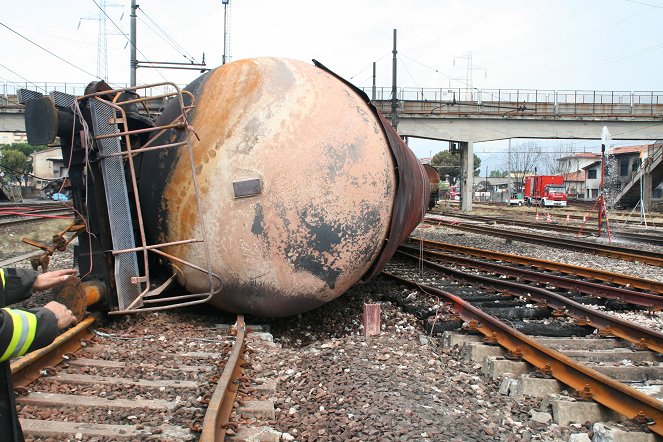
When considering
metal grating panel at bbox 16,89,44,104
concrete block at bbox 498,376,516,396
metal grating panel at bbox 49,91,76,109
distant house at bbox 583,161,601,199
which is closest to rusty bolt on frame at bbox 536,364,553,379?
concrete block at bbox 498,376,516,396

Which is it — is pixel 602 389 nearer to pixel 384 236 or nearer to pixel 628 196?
pixel 384 236

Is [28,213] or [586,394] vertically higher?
[28,213]

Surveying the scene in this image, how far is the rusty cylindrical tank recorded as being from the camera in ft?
16.1

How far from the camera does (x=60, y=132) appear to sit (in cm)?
492

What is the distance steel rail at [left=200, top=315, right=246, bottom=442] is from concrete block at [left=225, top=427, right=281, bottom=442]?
8 cm

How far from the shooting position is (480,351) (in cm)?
491

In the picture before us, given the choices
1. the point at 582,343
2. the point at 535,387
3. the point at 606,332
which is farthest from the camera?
the point at 606,332

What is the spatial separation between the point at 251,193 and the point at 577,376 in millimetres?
3052

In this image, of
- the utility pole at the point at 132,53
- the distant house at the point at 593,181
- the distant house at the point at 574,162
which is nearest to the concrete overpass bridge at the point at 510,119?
the utility pole at the point at 132,53

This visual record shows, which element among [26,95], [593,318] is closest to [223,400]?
[26,95]

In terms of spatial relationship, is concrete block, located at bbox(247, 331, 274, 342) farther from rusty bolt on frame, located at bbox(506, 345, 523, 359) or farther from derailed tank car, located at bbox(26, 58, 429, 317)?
rusty bolt on frame, located at bbox(506, 345, 523, 359)

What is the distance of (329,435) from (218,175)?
2.57 m

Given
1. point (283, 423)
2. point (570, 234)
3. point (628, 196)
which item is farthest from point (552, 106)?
point (283, 423)

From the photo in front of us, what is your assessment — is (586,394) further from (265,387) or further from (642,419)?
(265,387)
